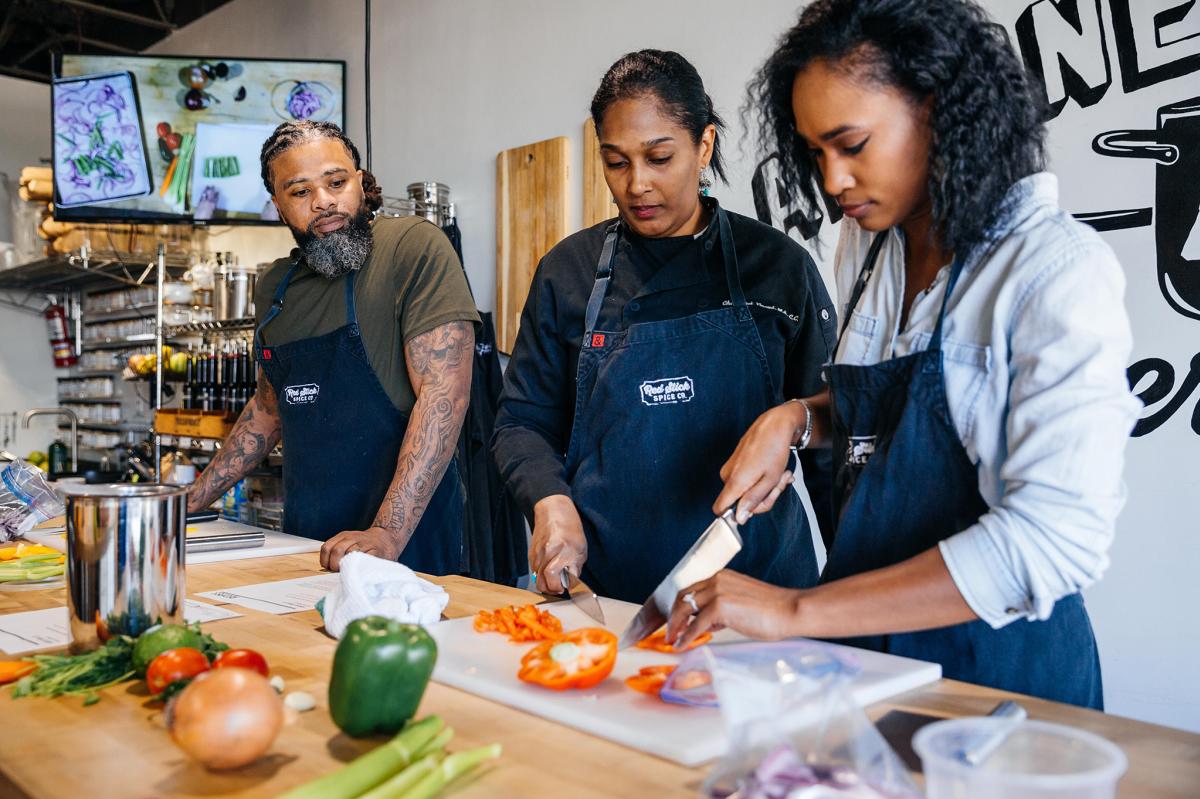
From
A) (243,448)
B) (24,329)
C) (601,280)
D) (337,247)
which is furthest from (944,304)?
(24,329)

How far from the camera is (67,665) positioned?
118 centimetres

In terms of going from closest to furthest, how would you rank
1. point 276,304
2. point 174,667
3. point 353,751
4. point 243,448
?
1. point 353,751
2. point 174,667
3. point 276,304
4. point 243,448

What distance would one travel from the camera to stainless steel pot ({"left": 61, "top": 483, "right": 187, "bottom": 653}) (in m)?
1.27

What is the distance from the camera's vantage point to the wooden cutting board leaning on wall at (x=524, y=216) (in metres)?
3.89

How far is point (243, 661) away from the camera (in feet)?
3.64

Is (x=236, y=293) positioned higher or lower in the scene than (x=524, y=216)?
lower

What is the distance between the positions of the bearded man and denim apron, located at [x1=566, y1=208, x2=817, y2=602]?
1.94 feet

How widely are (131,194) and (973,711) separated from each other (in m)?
4.86

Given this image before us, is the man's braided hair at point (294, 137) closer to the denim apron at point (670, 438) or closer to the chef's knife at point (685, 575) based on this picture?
the denim apron at point (670, 438)

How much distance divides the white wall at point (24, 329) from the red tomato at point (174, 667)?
24.6 feet

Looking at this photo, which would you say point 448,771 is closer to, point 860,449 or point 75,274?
point 860,449

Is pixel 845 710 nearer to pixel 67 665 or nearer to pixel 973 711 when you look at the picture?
pixel 973 711

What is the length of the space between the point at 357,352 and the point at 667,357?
3.12 ft

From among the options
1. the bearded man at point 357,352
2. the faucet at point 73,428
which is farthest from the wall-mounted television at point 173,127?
the faucet at point 73,428
